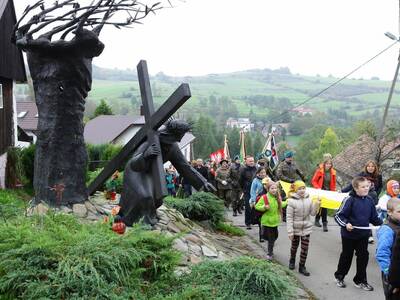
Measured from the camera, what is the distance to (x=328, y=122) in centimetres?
11319

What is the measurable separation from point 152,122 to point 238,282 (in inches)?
127

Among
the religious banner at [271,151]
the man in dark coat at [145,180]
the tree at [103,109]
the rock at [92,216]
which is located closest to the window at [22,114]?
the tree at [103,109]

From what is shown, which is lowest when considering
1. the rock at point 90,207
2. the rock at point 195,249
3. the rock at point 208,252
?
the rock at point 208,252

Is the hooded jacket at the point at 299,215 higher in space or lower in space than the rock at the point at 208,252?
higher

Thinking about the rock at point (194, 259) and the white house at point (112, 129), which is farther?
the white house at point (112, 129)

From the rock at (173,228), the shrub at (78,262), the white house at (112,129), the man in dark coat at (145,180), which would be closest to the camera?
the shrub at (78,262)

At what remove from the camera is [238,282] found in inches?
185

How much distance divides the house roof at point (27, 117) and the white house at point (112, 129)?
4.81 m

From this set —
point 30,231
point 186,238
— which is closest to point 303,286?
point 186,238

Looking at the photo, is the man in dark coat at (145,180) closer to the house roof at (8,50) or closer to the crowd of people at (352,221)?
the crowd of people at (352,221)

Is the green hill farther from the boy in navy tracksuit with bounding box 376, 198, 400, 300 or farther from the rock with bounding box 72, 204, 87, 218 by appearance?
the boy in navy tracksuit with bounding box 376, 198, 400, 300

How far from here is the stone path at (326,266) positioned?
6484 millimetres

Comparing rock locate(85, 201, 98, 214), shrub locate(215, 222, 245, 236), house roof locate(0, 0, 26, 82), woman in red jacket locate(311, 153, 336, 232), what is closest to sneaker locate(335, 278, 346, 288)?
shrub locate(215, 222, 245, 236)

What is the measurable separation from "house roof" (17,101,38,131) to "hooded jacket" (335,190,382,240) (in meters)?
35.8
